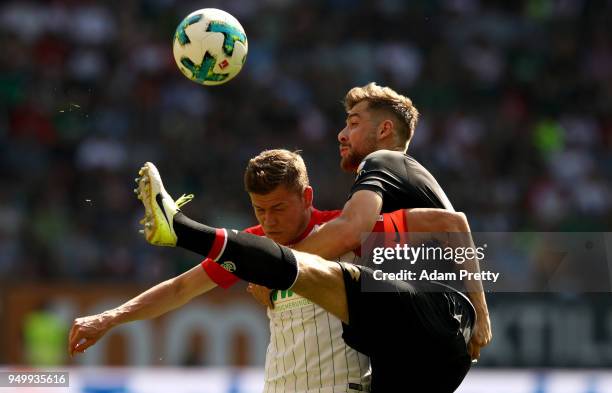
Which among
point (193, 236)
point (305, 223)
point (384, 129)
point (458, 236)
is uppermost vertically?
point (384, 129)

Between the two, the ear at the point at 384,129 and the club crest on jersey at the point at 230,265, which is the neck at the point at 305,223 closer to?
the ear at the point at 384,129

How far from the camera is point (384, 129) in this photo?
5992mm

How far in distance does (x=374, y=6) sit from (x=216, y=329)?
7.34m

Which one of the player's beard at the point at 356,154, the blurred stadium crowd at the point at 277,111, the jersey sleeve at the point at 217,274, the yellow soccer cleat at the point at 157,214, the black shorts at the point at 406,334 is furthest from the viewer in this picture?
the blurred stadium crowd at the point at 277,111

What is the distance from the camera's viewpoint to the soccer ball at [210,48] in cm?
622

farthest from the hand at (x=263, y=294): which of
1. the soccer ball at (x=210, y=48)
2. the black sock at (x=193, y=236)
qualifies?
the soccer ball at (x=210, y=48)

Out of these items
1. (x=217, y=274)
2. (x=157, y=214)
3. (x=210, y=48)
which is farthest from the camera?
(x=210, y=48)

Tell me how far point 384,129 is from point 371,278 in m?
1.24

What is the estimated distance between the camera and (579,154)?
55.5 feet

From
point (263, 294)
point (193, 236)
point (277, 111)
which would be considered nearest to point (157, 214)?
point (193, 236)

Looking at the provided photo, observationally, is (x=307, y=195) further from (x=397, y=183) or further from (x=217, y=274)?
(x=217, y=274)

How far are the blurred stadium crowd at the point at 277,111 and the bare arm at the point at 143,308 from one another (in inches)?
323

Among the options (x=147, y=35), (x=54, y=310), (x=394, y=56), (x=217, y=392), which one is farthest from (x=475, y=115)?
(x=217, y=392)

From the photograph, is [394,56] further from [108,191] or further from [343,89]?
[108,191]
